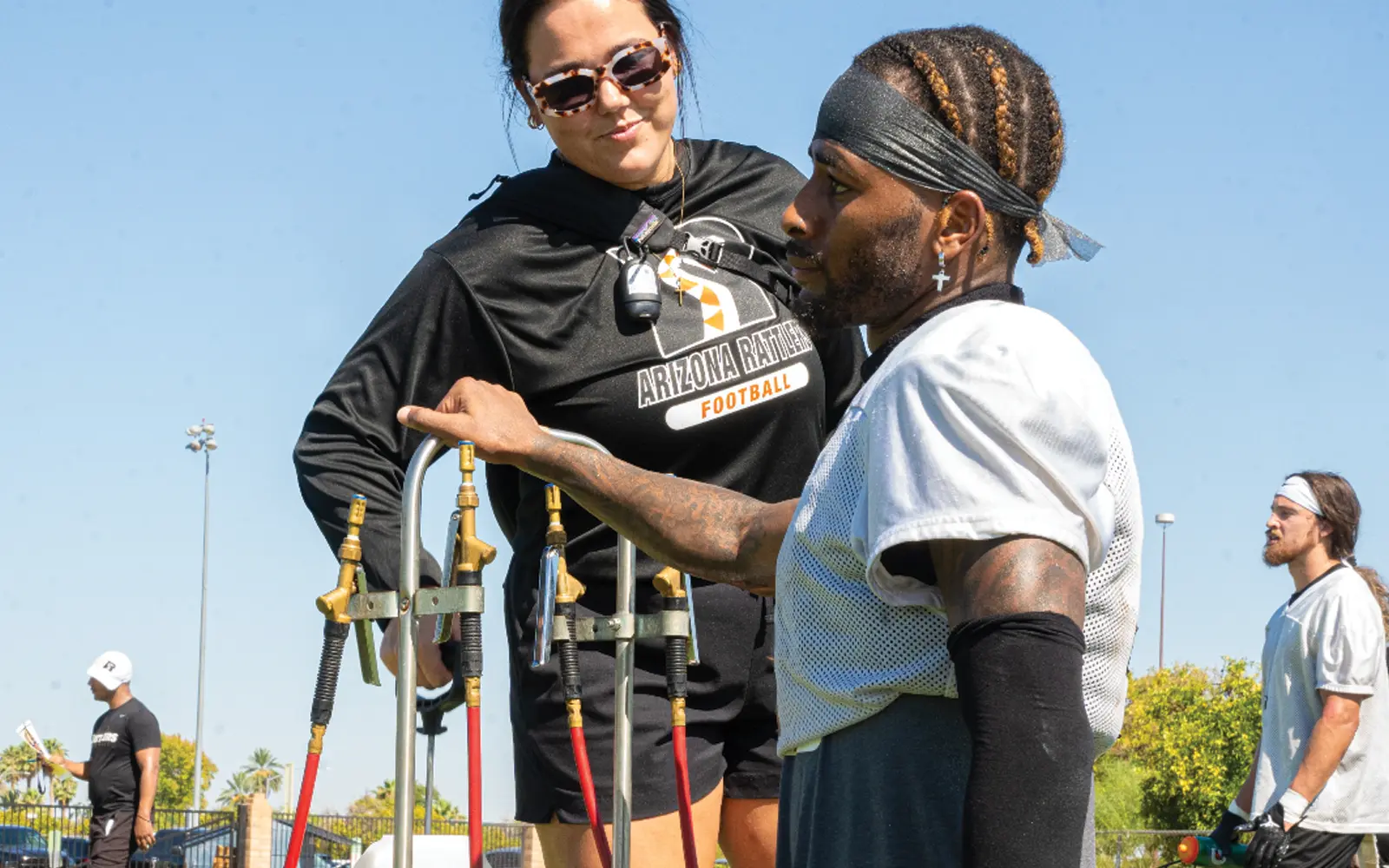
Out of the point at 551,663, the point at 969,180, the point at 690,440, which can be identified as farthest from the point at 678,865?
the point at 969,180

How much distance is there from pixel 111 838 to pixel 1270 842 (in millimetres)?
8948

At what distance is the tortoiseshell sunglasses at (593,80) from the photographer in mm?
3398

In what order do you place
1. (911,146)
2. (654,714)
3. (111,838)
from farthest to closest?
(111,838) → (654,714) → (911,146)

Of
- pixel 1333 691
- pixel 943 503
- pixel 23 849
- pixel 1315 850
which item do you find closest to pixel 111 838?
pixel 1315 850

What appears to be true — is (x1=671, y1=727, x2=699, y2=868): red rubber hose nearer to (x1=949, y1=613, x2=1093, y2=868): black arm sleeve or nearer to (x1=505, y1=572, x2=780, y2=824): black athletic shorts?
(x1=505, y1=572, x2=780, y2=824): black athletic shorts

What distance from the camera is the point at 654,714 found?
331 cm

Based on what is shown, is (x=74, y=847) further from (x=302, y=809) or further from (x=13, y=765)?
(x=13, y=765)

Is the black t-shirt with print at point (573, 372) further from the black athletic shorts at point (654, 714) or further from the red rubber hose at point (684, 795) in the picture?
the red rubber hose at point (684, 795)

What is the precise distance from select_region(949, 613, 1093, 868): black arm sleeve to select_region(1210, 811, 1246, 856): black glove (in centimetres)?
586

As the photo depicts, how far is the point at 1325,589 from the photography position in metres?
7.04

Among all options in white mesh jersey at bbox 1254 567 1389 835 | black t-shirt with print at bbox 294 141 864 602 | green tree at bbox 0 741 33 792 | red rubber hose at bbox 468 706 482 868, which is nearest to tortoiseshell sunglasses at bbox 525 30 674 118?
black t-shirt with print at bbox 294 141 864 602

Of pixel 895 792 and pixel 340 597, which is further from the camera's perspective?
pixel 340 597

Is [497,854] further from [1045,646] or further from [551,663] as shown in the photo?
[1045,646]

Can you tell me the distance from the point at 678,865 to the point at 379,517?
0.89 meters
